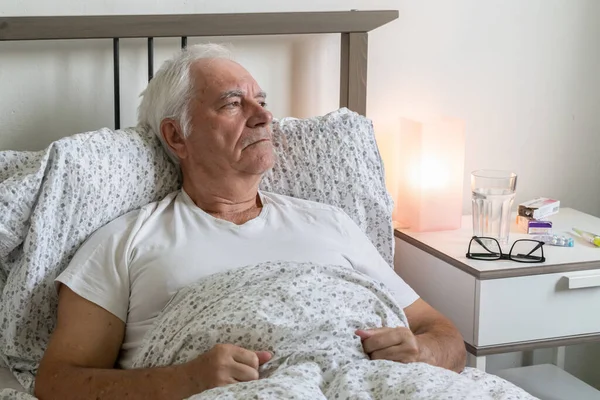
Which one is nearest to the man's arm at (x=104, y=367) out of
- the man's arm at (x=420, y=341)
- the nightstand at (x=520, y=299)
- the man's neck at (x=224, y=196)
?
the man's arm at (x=420, y=341)

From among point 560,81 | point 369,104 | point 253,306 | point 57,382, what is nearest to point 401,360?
point 253,306

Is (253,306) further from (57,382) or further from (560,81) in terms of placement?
(560,81)

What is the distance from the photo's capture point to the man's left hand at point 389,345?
155 centimetres

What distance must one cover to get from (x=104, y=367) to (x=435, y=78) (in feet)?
4.25

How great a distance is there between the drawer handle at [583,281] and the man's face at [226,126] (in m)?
0.78

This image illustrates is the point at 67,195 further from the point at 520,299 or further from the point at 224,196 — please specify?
the point at 520,299

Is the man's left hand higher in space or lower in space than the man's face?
lower

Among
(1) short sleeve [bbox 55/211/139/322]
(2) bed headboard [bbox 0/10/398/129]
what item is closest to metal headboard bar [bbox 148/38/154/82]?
(2) bed headboard [bbox 0/10/398/129]

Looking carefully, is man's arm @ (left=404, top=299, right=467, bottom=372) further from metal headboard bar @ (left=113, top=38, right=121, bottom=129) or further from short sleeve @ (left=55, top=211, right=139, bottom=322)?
metal headboard bar @ (left=113, top=38, right=121, bottom=129)

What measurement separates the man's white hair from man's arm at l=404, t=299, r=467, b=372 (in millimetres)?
633

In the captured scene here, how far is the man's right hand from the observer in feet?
4.74

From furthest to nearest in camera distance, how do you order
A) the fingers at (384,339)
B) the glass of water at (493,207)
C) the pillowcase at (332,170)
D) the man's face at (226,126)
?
the glass of water at (493,207) < the pillowcase at (332,170) < the man's face at (226,126) < the fingers at (384,339)

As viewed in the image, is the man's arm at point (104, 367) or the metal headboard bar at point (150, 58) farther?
the metal headboard bar at point (150, 58)

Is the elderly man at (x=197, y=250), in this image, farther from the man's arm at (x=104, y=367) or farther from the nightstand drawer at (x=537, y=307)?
the nightstand drawer at (x=537, y=307)
